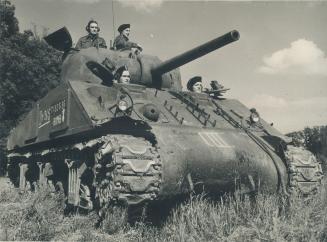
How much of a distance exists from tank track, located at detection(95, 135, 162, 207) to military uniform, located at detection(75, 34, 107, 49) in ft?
14.8

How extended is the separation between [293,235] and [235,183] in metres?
1.81

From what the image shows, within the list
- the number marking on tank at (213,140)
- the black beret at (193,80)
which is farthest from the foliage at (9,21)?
the number marking on tank at (213,140)

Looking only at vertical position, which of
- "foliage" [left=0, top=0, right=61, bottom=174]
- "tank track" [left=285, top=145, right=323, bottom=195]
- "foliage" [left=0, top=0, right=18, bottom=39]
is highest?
"foliage" [left=0, top=0, right=18, bottom=39]

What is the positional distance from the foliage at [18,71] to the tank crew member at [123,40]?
1463 centimetres

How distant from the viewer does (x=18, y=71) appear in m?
24.9

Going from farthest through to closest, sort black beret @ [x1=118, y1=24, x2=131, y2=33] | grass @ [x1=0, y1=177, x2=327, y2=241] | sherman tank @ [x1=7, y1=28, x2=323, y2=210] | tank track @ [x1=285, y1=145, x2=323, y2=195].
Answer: black beret @ [x1=118, y1=24, x2=131, y2=33]
tank track @ [x1=285, y1=145, x2=323, y2=195]
sherman tank @ [x1=7, y1=28, x2=323, y2=210]
grass @ [x1=0, y1=177, x2=327, y2=241]

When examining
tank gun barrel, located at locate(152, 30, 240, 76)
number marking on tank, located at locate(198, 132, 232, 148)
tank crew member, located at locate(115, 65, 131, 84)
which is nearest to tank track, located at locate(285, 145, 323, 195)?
number marking on tank, located at locate(198, 132, 232, 148)

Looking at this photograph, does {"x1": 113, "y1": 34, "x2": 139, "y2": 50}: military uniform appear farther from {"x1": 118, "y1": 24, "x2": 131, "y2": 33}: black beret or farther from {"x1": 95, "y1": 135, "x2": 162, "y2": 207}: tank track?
{"x1": 95, "y1": 135, "x2": 162, "y2": 207}: tank track

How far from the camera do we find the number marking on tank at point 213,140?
6.95 m

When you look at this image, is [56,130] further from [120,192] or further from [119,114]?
[120,192]

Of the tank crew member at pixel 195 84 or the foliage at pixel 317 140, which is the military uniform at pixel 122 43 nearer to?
the tank crew member at pixel 195 84

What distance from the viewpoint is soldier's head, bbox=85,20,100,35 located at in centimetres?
1041

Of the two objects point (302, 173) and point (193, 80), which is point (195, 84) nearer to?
point (193, 80)

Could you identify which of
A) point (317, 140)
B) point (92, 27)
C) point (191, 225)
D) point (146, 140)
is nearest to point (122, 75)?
point (146, 140)
